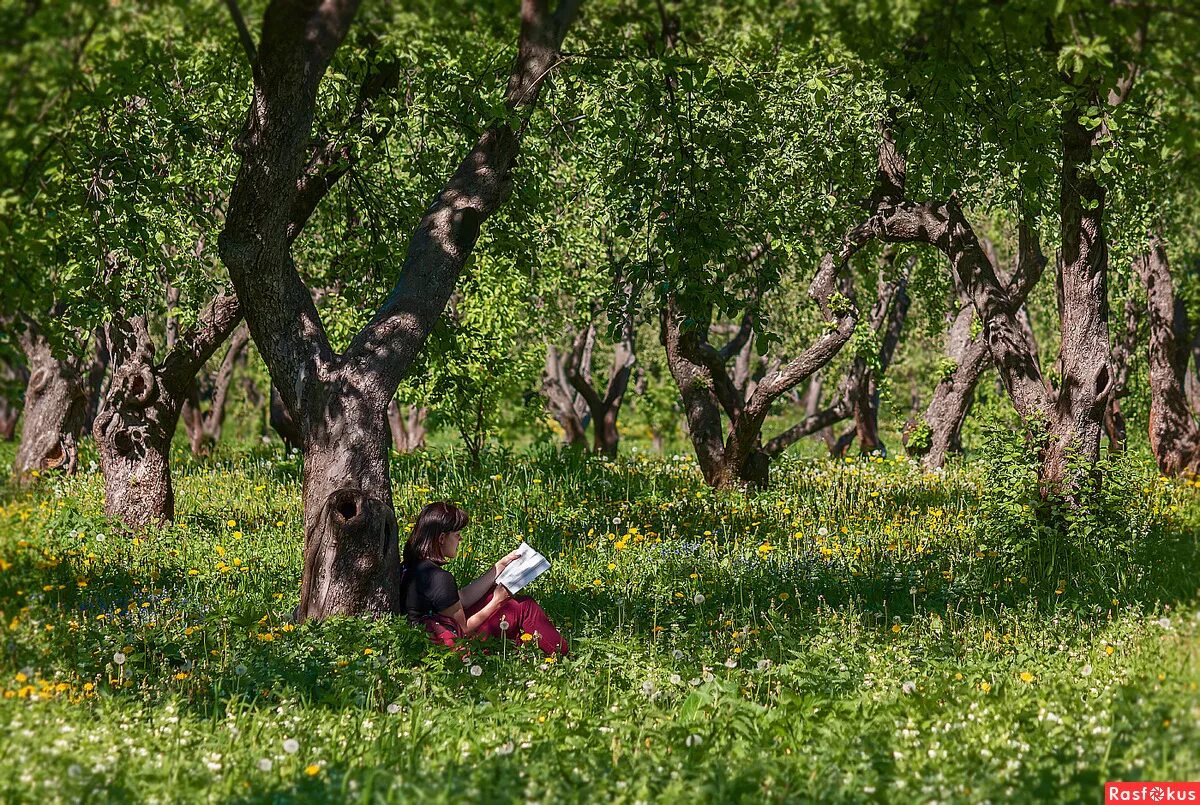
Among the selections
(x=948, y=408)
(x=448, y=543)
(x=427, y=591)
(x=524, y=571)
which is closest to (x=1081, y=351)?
(x=524, y=571)

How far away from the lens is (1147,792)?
4430 mm

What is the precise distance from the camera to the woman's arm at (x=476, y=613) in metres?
7.34

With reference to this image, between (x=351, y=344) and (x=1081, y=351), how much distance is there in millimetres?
6815

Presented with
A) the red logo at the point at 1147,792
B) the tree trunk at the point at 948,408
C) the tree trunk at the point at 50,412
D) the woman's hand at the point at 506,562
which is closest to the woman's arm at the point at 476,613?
the woman's hand at the point at 506,562

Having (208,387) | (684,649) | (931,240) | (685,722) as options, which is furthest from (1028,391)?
(208,387)

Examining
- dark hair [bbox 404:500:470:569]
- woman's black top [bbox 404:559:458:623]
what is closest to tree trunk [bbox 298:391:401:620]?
woman's black top [bbox 404:559:458:623]

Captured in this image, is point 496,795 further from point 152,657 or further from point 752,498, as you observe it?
point 752,498

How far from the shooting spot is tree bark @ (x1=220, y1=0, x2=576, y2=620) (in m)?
6.93

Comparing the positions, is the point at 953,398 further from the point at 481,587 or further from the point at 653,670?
the point at 653,670

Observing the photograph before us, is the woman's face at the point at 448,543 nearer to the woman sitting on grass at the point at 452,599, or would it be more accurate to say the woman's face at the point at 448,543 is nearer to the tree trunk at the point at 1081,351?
the woman sitting on grass at the point at 452,599

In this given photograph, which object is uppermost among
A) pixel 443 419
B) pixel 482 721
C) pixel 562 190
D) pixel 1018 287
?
pixel 562 190

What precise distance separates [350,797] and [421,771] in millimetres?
421

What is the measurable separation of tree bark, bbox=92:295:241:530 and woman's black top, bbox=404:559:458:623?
484 centimetres

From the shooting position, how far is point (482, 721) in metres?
5.73
